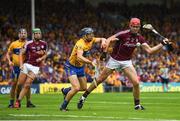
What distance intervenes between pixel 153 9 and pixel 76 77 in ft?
119

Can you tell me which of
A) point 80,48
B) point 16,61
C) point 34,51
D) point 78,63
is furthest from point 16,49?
point 80,48

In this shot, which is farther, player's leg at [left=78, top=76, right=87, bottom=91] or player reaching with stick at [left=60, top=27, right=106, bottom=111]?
player's leg at [left=78, top=76, right=87, bottom=91]

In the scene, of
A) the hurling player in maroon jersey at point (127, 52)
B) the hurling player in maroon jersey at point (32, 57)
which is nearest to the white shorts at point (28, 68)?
the hurling player in maroon jersey at point (32, 57)

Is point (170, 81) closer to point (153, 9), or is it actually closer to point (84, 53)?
point (153, 9)

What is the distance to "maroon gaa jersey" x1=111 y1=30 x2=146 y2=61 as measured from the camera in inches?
765

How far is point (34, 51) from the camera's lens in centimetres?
2128

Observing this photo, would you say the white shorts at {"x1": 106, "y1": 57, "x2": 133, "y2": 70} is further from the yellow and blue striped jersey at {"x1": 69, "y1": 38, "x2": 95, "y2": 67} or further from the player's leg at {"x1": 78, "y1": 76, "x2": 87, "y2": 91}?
the player's leg at {"x1": 78, "y1": 76, "x2": 87, "y2": 91}

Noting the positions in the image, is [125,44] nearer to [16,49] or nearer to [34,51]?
[34,51]

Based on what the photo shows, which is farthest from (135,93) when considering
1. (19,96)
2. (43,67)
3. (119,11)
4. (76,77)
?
(119,11)

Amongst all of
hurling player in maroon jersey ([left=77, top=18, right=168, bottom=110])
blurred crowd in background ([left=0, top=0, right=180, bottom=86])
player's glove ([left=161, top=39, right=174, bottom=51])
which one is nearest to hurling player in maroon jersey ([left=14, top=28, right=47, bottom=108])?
hurling player in maroon jersey ([left=77, top=18, right=168, bottom=110])

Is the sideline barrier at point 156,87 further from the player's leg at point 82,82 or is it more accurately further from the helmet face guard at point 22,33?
the player's leg at point 82,82

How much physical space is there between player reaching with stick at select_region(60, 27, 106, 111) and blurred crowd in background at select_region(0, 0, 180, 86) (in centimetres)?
1999

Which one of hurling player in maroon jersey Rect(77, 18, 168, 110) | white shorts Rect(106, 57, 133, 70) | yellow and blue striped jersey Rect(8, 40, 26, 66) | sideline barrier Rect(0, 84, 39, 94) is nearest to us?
hurling player in maroon jersey Rect(77, 18, 168, 110)

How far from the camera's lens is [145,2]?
55812 millimetres
